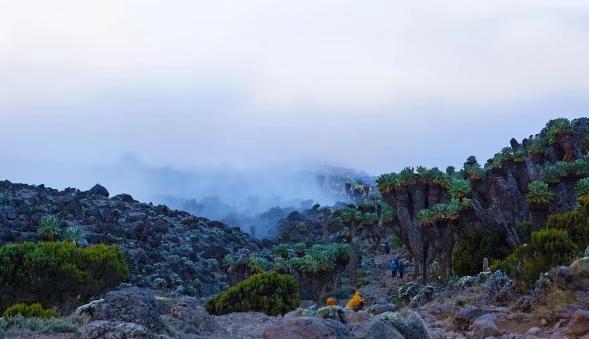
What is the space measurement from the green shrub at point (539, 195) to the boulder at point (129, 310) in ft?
98.3

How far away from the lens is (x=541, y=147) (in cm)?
4897

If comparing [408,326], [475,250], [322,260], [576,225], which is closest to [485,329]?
[408,326]

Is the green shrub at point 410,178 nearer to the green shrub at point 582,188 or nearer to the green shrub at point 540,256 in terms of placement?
the green shrub at point 582,188

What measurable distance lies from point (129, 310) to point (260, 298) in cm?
1650

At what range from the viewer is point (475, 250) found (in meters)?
34.7

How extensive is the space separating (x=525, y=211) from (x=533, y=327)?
1252 inches

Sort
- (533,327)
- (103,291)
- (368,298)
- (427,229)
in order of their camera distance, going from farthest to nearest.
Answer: (427,229)
(368,298)
(103,291)
(533,327)

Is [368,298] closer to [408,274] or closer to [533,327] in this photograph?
[408,274]

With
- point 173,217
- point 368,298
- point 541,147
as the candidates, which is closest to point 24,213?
point 173,217

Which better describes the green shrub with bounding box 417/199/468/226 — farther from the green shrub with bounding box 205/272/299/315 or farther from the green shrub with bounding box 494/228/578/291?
the green shrub with bounding box 494/228/578/291

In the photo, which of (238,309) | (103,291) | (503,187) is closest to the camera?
(238,309)

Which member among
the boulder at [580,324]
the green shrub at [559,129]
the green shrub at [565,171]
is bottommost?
the boulder at [580,324]

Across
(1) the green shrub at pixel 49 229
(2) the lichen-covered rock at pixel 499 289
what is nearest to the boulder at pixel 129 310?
(2) the lichen-covered rock at pixel 499 289

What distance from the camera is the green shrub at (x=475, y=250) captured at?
34031 mm
